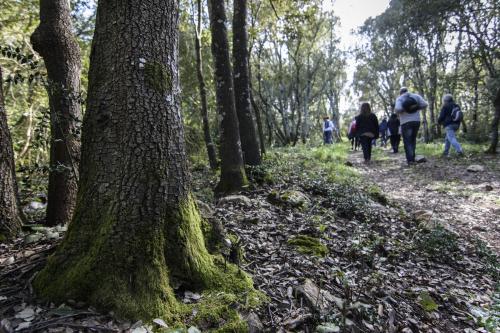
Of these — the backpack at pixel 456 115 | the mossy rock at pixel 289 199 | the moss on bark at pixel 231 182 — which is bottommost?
the mossy rock at pixel 289 199

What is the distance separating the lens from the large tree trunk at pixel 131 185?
244 centimetres

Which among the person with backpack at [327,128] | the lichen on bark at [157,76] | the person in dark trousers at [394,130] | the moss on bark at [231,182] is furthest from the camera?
the person with backpack at [327,128]

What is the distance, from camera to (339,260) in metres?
4.18

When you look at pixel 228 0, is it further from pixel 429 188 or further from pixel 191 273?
pixel 191 273

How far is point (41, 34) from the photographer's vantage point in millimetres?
4168

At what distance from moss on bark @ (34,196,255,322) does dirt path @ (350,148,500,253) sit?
5165 millimetres

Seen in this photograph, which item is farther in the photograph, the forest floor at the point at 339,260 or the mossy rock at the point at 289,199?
the mossy rock at the point at 289,199

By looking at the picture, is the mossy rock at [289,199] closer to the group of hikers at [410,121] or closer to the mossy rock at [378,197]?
the mossy rock at [378,197]

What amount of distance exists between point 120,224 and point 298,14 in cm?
1240

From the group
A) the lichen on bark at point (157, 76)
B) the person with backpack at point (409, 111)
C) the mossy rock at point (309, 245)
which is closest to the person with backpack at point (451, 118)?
the person with backpack at point (409, 111)

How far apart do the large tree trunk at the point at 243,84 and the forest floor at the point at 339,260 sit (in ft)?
2.62

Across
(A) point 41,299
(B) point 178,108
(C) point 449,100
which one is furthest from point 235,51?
(C) point 449,100

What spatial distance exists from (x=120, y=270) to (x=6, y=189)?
2.07m

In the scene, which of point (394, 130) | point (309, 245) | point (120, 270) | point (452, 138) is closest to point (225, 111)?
point (309, 245)
